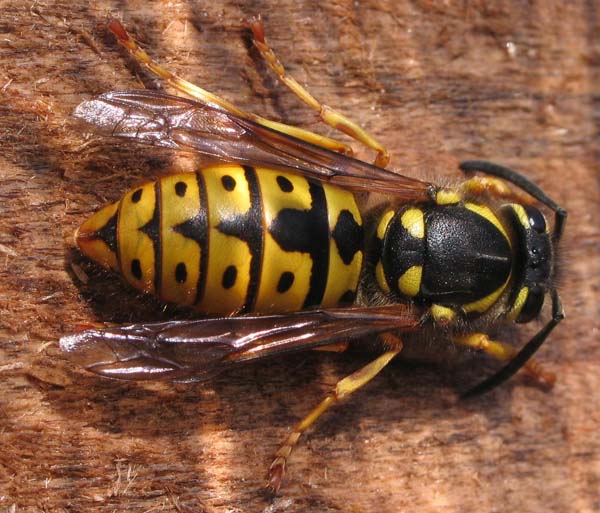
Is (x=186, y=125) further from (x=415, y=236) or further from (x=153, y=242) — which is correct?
(x=415, y=236)

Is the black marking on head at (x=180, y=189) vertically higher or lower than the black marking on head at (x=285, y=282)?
higher

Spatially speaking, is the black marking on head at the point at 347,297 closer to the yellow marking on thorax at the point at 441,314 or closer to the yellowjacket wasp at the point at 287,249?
the yellowjacket wasp at the point at 287,249

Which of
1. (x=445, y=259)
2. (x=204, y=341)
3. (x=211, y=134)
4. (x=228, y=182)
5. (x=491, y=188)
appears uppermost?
(x=211, y=134)

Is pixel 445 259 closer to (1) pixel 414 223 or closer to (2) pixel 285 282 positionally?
(1) pixel 414 223

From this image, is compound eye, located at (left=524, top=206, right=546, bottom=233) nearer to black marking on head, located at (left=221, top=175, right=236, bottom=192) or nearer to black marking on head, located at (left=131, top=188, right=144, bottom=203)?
black marking on head, located at (left=221, top=175, right=236, bottom=192)

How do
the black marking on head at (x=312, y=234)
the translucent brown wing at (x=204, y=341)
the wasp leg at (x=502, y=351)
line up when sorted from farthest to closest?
the wasp leg at (x=502, y=351), the black marking on head at (x=312, y=234), the translucent brown wing at (x=204, y=341)

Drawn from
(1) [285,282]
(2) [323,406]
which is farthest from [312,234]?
(2) [323,406]

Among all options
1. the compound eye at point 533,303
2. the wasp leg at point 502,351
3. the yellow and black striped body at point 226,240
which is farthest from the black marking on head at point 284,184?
the compound eye at point 533,303
